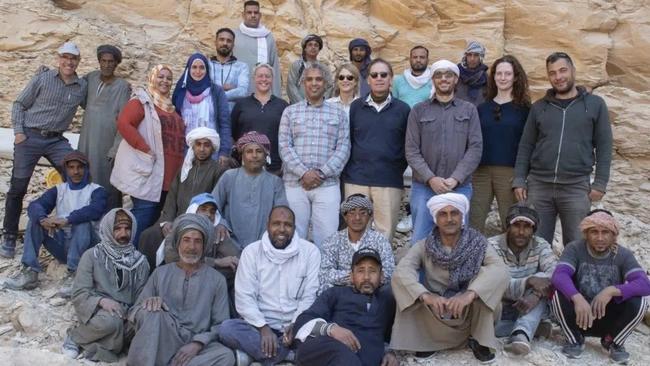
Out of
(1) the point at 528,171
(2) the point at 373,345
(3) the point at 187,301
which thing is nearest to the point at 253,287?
(3) the point at 187,301

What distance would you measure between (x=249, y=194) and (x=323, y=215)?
0.58 meters

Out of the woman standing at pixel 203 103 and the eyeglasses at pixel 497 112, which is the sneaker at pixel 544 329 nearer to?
the eyeglasses at pixel 497 112

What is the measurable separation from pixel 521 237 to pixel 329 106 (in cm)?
175

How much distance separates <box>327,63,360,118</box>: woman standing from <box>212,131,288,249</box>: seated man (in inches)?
32.4

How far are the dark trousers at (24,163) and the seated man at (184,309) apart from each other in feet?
6.12

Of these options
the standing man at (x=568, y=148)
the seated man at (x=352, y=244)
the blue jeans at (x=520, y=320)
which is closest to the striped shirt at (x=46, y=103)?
the seated man at (x=352, y=244)

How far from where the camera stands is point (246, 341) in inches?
184

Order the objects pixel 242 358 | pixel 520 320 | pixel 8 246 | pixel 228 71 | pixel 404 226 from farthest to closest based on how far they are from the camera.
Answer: pixel 404 226, pixel 228 71, pixel 8 246, pixel 520 320, pixel 242 358

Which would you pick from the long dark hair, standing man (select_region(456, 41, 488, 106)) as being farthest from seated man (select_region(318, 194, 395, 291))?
standing man (select_region(456, 41, 488, 106))

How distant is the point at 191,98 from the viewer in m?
5.93

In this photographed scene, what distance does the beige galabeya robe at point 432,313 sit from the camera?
460 centimetres

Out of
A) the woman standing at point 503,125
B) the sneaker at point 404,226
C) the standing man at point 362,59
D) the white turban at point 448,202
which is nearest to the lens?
the white turban at point 448,202

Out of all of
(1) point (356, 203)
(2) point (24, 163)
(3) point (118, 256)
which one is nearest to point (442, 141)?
(1) point (356, 203)

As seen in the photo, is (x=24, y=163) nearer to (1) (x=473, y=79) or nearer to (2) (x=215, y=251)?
(2) (x=215, y=251)
